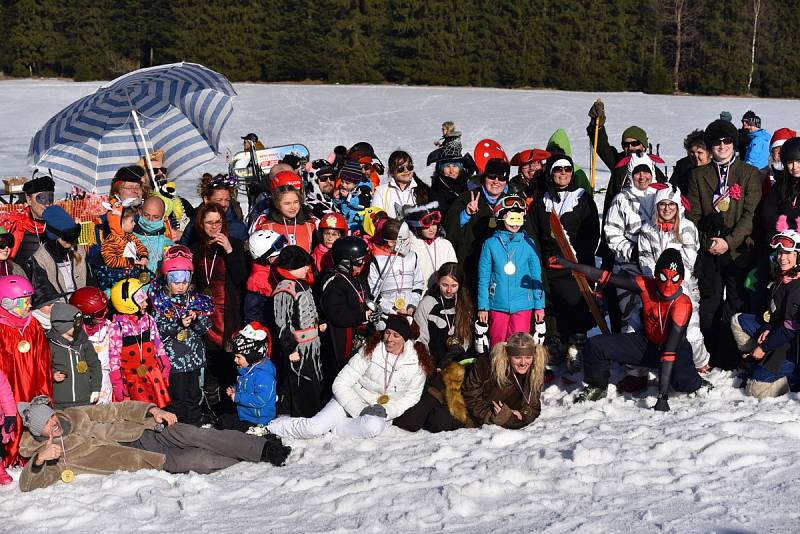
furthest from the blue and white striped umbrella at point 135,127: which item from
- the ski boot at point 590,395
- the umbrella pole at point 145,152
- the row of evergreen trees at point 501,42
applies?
the row of evergreen trees at point 501,42

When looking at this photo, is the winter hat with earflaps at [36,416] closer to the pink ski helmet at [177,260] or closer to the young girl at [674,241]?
the pink ski helmet at [177,260]

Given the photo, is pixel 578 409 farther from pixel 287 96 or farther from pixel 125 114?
pixel 287 96

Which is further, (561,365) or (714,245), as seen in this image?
(561,365)

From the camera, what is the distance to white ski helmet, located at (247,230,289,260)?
23.0 feet

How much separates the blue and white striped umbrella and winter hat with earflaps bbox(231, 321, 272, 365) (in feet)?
7.47

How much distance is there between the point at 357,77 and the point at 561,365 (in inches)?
1457

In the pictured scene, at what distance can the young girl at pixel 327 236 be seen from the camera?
742 cm

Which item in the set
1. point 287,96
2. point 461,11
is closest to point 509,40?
point 461,11

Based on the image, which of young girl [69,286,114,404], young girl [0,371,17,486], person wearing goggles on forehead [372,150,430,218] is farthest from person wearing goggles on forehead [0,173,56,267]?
person wearing goggles on forehead [372,150,430,218]

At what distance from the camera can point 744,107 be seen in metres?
33.1

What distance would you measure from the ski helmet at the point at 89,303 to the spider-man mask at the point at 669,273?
12.6 ft

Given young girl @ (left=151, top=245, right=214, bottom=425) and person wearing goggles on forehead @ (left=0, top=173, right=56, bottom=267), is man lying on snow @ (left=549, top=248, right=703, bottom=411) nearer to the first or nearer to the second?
young girl @ (left=151, top=245, right=214, bottom=425)

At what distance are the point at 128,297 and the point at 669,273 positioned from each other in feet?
12.3

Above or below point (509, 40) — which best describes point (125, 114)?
below
